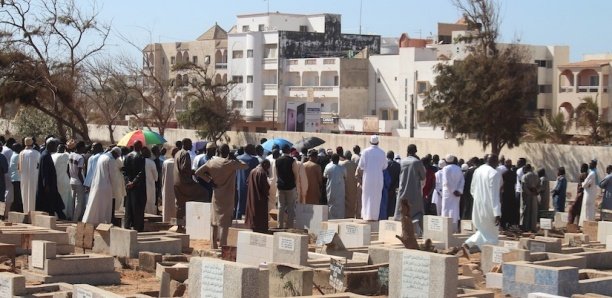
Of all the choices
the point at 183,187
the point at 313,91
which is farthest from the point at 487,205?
the point at 313,91

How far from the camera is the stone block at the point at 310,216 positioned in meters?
18.3

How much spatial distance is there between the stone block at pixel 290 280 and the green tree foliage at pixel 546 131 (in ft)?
92.2

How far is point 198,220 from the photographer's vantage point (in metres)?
18.5

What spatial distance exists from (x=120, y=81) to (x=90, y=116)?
7634mm

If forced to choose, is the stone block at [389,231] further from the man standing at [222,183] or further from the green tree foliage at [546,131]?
the green tree foliage at [546,131]

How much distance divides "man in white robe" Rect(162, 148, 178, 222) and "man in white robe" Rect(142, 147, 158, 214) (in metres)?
0.24

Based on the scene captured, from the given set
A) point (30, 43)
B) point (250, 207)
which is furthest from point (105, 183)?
point (30, 43)

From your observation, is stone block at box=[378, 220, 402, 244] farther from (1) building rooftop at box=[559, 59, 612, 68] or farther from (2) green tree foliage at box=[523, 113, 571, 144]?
(1) building rooftop at box=[559, 59, 612, 68]

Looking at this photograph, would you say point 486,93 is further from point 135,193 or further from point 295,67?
point 295,67

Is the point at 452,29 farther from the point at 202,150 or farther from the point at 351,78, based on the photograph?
the point at 202,150

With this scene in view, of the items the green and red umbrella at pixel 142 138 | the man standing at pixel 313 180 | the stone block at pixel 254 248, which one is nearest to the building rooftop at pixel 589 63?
the green and red umbrella at pixel 142 138

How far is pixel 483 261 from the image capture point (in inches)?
575

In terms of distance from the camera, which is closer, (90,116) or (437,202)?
(437,202)

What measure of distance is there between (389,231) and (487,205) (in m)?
1.60
